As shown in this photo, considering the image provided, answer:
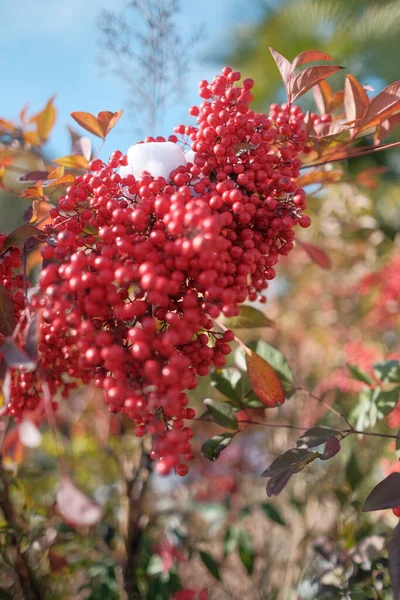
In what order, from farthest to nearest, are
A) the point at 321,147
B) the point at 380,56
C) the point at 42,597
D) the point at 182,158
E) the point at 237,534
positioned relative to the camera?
the point at 380,56, the point at 237,534, the point at 42,597, the point at 321,147, the point at 182,158

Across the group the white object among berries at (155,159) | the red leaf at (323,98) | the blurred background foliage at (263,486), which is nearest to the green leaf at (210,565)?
the blurred background foliage at (263,486)

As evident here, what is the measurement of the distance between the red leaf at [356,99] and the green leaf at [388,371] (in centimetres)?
40

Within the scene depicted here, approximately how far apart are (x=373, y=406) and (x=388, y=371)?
8cm

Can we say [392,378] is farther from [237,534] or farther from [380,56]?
[380,56]

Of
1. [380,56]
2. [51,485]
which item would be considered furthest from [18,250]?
[380,56]

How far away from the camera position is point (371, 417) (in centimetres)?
74

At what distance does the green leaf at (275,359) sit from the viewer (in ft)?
2.44

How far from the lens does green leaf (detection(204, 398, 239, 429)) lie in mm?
669

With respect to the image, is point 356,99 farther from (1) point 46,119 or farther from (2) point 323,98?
(1) point 46,119

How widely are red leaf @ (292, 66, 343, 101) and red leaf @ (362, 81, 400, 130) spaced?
8 centimetres

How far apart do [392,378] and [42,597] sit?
703 mm

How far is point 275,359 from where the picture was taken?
763mm

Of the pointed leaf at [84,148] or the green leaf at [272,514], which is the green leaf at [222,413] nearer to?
the green leaf at [272,514]

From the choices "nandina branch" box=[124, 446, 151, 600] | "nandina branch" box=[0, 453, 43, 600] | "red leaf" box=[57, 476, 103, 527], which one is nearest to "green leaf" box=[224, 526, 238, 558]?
"nandina branch" box=[124, 446, 151, 600]
